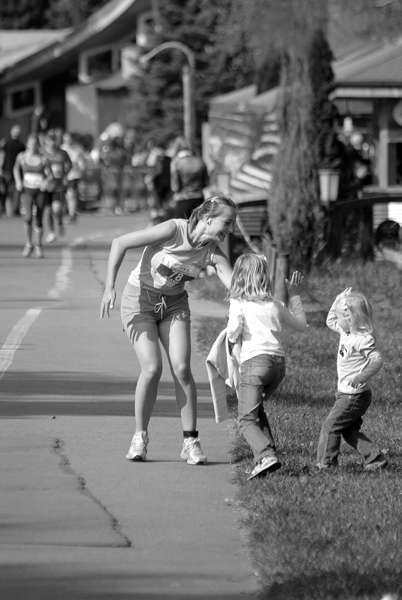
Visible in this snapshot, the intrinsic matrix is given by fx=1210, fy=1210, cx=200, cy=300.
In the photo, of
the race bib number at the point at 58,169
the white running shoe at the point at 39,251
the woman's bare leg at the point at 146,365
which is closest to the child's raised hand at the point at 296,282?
the woman's bare leg at the point at 146,365

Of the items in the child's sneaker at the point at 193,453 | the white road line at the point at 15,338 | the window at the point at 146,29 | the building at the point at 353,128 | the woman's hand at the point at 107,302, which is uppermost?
the window at the point at 146,29

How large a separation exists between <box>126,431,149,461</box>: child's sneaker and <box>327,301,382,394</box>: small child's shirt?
3.87ft

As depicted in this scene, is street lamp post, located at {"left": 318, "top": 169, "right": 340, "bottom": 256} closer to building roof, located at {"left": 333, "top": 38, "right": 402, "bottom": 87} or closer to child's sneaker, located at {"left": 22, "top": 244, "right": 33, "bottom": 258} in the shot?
building roof, located at {"left": 333, "top": 38, "right": 402, "bottom": 87}

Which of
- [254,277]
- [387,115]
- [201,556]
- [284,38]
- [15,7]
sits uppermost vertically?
[15,7]

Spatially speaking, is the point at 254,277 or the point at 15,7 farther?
the point at 15,7

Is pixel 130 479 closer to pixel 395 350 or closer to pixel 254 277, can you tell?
pixel 254 277

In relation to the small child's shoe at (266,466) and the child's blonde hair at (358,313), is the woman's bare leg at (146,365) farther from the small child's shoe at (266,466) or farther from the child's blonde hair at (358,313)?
the child's blonde hair at (358,313)

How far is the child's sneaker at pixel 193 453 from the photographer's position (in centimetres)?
704

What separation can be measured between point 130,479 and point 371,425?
85.6 inches

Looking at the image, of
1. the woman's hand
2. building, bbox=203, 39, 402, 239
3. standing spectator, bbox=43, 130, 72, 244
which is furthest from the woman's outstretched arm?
standing spectator, bbox=43, 130, 72, 244

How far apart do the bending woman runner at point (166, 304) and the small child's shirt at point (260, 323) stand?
0.23 m

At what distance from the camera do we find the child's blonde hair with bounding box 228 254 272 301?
21.9 feet

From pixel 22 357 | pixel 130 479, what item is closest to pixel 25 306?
pixel 22 357

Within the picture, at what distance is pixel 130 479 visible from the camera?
667 centimetres
